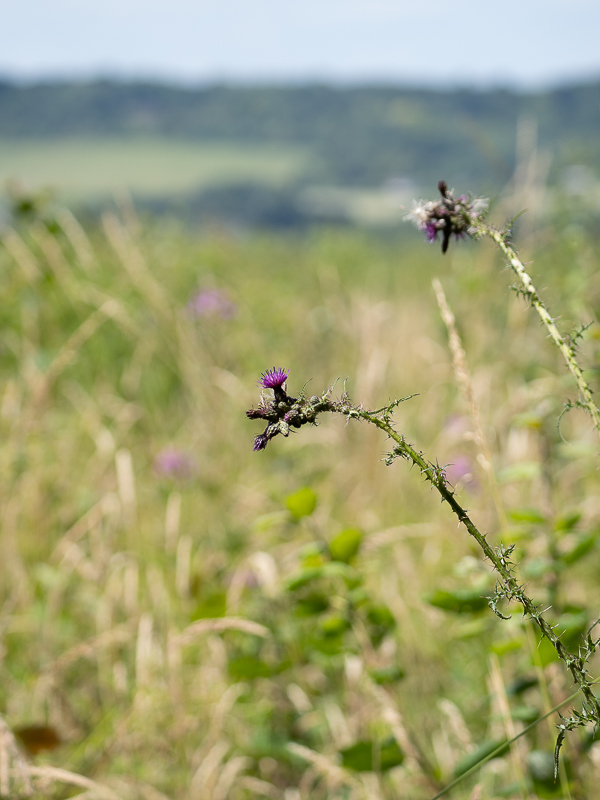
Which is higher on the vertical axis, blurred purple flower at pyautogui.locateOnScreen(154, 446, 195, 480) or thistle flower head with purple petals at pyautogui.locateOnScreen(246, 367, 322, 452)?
blurred purple flower at pyautogui.locateOnScreen(154, 446, 195, 480)

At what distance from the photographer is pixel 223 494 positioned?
8.07 feet

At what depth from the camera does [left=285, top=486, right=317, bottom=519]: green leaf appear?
120 cm

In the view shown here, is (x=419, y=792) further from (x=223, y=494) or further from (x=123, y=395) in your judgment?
(x=123, y=395)

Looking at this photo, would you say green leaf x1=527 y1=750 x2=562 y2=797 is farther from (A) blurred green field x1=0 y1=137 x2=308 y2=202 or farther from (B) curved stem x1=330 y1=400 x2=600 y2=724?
(A) blurred green field x1=0 y1=137 x2=308 y2=202

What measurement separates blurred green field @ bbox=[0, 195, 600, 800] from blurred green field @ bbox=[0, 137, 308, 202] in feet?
136

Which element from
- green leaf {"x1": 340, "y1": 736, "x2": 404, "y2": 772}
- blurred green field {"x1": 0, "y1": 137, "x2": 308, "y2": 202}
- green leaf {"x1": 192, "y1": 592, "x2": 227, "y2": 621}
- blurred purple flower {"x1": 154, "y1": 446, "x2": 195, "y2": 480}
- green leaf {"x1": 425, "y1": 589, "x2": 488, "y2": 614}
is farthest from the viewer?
blurred green field {"x1": 0, "y1": 137, "x2": 308, "y2": 202}

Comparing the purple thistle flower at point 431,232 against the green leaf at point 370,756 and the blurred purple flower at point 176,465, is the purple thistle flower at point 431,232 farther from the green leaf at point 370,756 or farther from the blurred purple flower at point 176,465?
the blurred purple flower at point 176,465

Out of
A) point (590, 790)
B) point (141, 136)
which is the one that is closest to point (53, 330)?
point (590, 790)

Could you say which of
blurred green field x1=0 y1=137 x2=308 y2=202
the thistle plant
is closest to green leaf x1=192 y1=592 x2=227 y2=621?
the thistle plant

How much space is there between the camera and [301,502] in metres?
1.21

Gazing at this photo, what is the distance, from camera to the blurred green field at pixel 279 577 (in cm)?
125

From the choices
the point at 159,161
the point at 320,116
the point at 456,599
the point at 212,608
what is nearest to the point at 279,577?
the point at 212,608

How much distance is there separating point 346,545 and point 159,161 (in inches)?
2257

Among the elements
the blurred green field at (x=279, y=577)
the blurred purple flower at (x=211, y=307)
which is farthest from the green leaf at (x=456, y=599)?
the blurred purple flower at (x=211, y=307)
